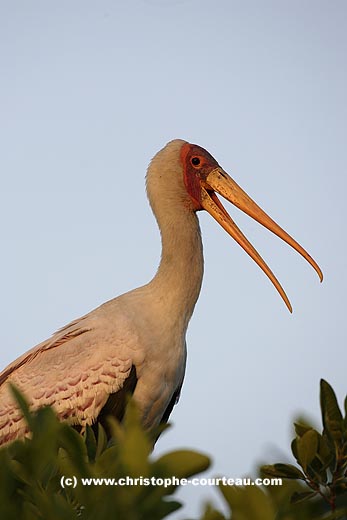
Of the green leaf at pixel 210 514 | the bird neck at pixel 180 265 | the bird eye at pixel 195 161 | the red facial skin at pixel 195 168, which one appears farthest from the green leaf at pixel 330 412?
the bird eye at pixel 195 161

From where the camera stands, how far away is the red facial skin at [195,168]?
9477 mm

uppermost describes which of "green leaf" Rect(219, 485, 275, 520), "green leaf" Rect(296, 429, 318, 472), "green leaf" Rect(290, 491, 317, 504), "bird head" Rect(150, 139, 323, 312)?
"bird head" Rect(150, 139, 323, 312)

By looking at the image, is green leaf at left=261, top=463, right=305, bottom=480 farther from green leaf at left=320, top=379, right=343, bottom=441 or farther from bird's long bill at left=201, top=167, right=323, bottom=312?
bird's long bill at left=201, top=167, right=323, bottom=312

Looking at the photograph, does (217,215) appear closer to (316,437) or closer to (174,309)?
(174,309)

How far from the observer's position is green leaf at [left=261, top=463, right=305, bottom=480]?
393 cm

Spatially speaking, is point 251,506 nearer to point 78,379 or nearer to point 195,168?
point 78,379

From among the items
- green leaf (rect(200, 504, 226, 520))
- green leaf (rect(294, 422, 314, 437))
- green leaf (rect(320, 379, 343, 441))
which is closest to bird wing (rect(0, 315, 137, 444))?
green leaf (rect(294, 422, 314, 437))

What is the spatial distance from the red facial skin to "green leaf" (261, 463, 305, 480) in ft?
18.6

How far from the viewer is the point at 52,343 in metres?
8.37

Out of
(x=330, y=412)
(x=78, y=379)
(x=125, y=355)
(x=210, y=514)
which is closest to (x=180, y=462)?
(x=210, y=514)

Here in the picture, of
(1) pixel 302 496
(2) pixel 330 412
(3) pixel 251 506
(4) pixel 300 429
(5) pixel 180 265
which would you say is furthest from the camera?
(5) pixel 180 265

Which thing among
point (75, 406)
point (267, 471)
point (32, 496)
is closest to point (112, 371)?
point (75, 406)

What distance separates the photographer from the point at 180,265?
874cm

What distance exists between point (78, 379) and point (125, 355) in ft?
1.54
